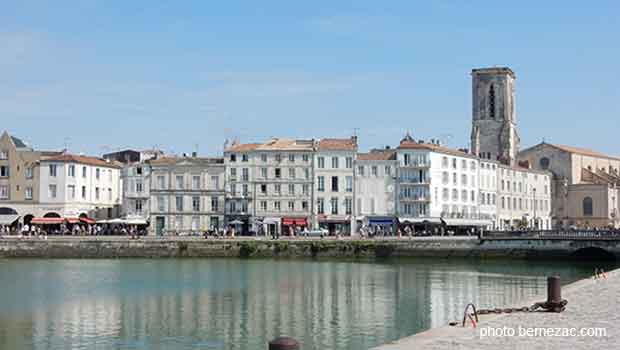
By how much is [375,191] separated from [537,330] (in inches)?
2357

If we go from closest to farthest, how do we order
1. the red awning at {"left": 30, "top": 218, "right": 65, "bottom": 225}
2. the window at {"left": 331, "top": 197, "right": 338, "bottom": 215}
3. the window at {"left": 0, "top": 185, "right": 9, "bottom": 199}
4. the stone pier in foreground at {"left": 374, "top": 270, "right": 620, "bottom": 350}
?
1. the stone pier in foreground at {"left": 374, "top": 270, "right": 620, "bottom": 350}
2. the red awning at {"left": 30, "top": 218, "right": 65, "bottom": 225}
3. the window at {"left": 331, "top": 197, "right": 338, "bottom": 215}
4. the window at {"left": 0, "top": 185, "right": 9, "bottom": 199}

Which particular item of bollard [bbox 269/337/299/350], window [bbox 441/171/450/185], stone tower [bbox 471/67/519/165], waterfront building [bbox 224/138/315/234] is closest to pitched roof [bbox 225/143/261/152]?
waterfront building [bbox 224/138/315/234]

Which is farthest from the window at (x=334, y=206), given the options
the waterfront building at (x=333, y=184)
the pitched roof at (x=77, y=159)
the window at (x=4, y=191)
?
the window at (x=4, y=191)

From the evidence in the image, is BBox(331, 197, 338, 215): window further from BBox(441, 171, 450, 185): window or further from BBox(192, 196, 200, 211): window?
BBox(192, 196, 200, 211): window

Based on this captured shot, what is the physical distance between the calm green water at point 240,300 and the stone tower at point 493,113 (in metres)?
39.9

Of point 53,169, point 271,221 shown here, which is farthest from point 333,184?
point 53,169

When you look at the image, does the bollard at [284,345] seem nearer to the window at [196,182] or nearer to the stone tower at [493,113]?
the window at [196,182]

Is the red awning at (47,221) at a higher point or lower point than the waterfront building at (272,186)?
lower

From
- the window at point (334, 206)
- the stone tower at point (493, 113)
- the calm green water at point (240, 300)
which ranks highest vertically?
the stone tower at point (493, 113)

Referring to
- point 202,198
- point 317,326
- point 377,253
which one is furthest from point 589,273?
point 202,198

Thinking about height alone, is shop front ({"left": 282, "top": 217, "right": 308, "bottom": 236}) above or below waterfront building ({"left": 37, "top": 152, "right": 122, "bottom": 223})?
below

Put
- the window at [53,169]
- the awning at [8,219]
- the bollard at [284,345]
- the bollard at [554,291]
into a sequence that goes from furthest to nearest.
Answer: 1. the window at [53,169]
2. the awning at [8,219]
3. the bollard at [554,291]
4. the bollard at [284,345]

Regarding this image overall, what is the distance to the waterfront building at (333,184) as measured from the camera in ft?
255

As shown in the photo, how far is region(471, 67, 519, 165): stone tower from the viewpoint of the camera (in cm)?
9694
